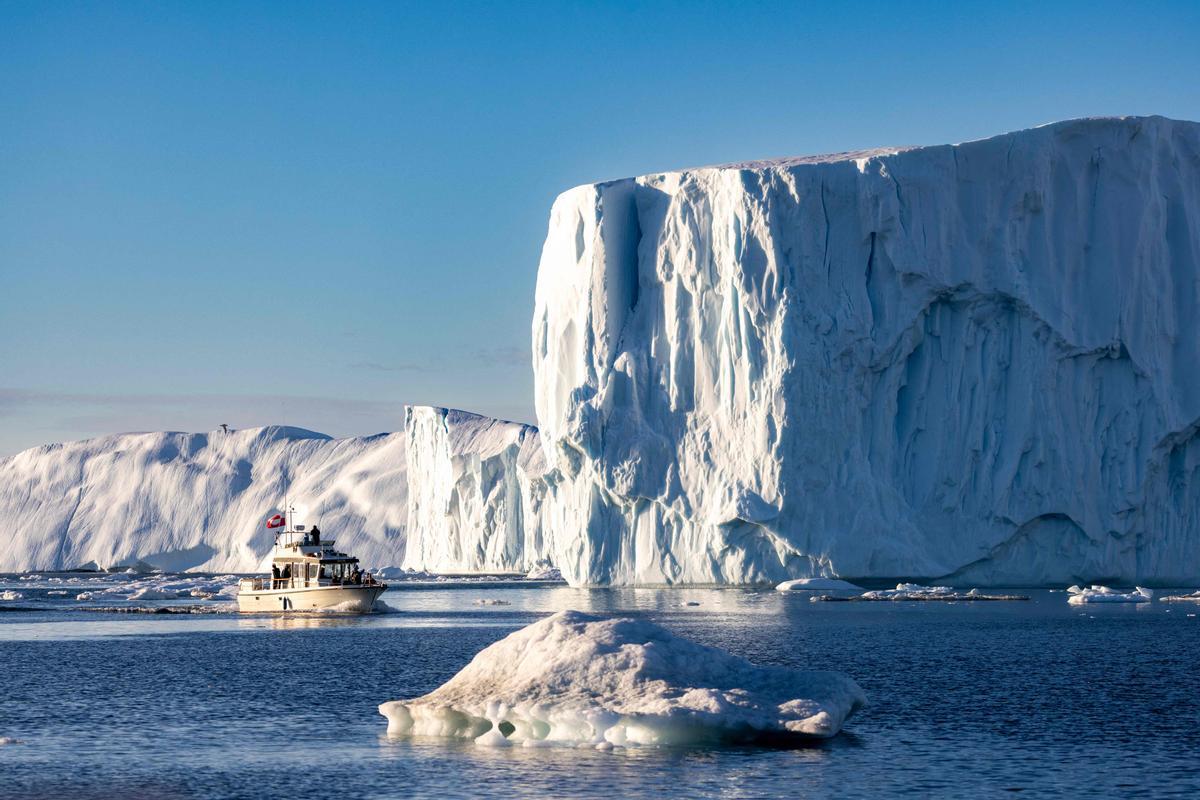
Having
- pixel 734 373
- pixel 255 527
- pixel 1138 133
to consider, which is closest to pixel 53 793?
pixel 734 373

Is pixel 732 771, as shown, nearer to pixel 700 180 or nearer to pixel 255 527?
pixel 700 180

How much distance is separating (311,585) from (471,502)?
28971 millimetres

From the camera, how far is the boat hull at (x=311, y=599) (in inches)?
1745

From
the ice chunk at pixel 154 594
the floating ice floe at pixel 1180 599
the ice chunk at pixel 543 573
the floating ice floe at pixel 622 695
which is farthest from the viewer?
the ice chunk at pixel 543 573

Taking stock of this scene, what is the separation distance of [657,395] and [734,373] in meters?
2.63

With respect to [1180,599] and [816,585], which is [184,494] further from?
[1180,599]

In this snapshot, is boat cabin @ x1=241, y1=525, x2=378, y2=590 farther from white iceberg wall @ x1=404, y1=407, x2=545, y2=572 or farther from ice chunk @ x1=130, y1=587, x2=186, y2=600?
white iceberg wall @ x1=404, y1=407, x2=545, y2=572

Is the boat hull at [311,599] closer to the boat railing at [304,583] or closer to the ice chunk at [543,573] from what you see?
the boat railing at [304,583]

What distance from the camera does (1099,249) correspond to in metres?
47.0

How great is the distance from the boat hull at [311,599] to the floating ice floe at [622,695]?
29.0 meters

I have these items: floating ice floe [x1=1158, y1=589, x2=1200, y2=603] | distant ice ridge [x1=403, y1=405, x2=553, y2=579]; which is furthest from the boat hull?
floating ice floe [x1=1158, y1=589, x2=1200, y2=603]

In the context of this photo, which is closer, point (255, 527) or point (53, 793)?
point (53, 793)

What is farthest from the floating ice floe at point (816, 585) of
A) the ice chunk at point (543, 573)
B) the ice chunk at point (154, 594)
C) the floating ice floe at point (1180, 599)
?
the ice chunk at point (154, 594)

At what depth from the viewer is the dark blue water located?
1335cm
